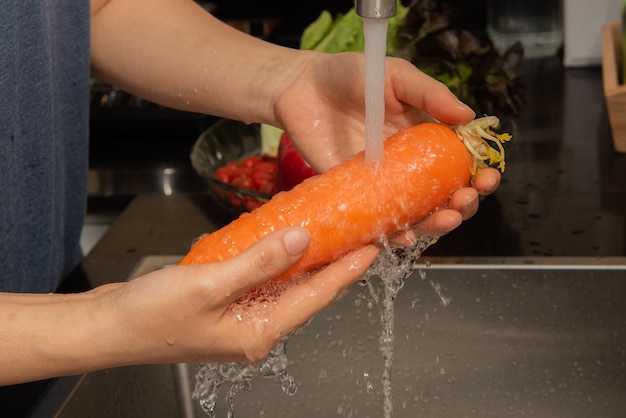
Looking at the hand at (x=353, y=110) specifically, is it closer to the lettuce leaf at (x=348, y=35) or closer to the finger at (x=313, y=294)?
the finger at (x=313, y=294)

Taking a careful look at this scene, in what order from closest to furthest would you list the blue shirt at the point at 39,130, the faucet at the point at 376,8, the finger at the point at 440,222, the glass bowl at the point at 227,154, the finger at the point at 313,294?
the faucet at the point at 376,8 < the finger at the point at 313,294 < the finger at the point at 440,222 < the blue shirt at the point at 39,130 < the glass bowl at the point at 227,154

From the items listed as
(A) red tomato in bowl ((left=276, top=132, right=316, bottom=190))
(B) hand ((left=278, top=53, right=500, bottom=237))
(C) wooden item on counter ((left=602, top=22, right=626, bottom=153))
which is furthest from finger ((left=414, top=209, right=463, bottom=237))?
(C) wooden item on counter ((left=602, top=22, right=626, bottom=153))

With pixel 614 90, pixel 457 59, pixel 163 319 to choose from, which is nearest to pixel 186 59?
pixel 163 319

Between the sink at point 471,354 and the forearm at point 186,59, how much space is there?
0.23 meters

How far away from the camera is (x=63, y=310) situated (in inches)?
25.5

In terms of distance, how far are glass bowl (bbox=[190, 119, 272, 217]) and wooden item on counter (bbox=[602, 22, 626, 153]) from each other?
1.91 ft

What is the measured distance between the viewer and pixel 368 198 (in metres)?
0.82

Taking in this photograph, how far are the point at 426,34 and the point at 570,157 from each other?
32 cm

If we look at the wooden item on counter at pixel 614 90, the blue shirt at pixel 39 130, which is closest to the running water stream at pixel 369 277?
the blue shirt at pixel 39 130

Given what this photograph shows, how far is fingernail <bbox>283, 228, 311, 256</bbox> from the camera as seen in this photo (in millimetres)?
623

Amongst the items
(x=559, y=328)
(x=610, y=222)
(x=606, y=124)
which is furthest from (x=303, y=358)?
(x=606, y=124)

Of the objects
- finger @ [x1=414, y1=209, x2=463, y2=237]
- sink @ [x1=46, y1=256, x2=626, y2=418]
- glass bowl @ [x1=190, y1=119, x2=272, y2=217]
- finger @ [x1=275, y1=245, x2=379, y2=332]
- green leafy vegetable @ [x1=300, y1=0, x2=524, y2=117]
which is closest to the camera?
finger @ [x1=275, y1=245, x2=379, y2=332]

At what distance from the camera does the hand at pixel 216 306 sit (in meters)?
0.62

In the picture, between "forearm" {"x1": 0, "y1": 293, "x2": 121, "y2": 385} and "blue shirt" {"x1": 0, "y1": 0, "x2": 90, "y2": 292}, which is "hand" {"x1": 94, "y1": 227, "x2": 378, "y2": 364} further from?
"blue shirt" {"x1": 0, "y1": 0, "x2": 90, "y2": 292}
